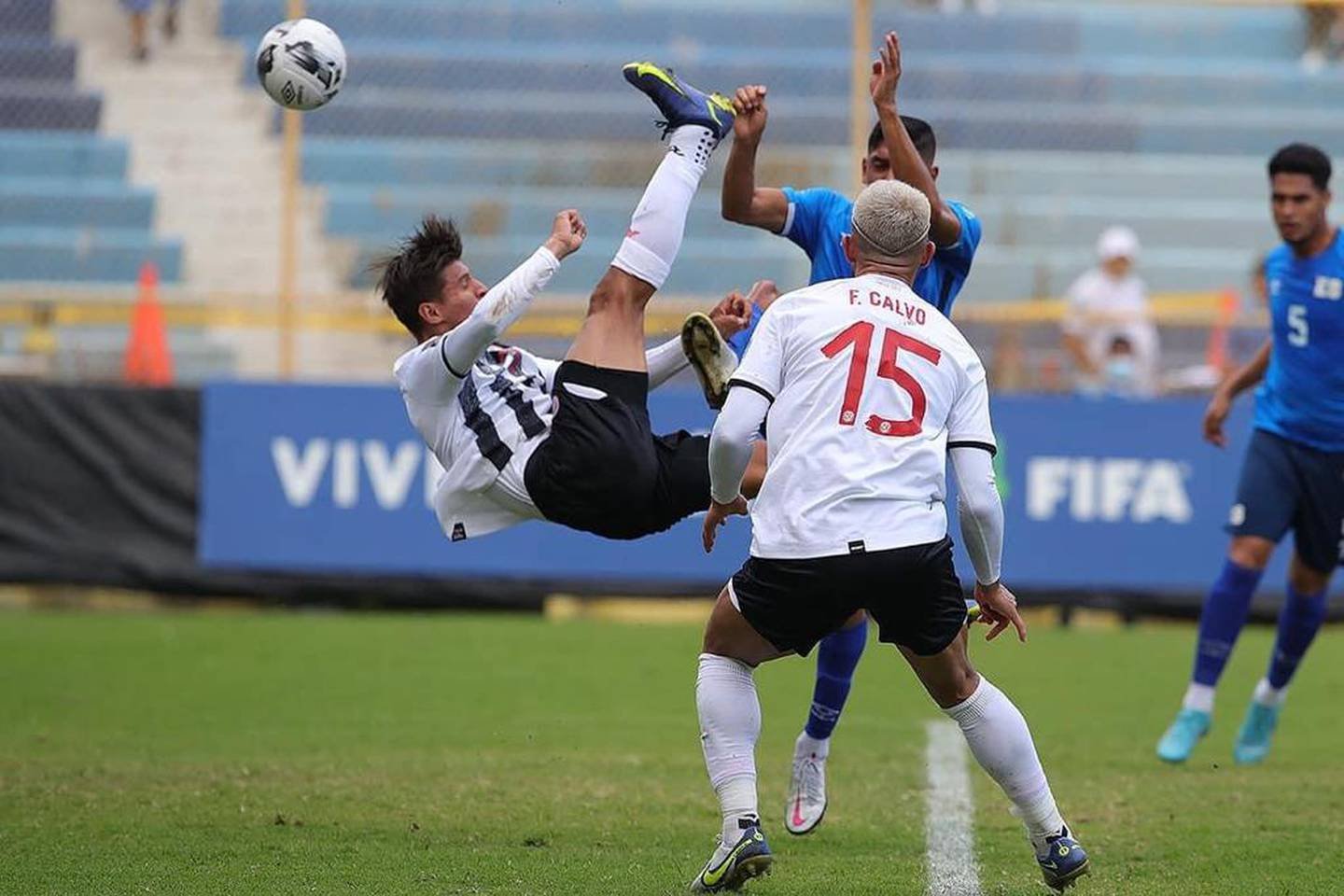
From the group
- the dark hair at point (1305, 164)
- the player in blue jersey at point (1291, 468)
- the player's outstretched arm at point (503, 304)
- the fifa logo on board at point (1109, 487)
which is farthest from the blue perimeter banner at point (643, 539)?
the player's outstretched arm at point (503, 304)

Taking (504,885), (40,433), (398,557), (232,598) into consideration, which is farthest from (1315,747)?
(40,433)

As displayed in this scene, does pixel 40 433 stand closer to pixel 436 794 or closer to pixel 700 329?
pixel 436 794

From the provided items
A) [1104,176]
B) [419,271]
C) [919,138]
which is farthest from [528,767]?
[1104,176]

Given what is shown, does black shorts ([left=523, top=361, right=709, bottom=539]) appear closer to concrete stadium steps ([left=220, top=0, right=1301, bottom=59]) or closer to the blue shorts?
the blue shorts

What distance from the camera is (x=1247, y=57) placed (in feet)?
55.3

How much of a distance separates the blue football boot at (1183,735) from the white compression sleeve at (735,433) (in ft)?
12.4

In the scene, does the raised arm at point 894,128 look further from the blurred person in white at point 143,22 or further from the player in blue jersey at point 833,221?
the blurred person in white at point 143,22

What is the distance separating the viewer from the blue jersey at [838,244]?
7145 millimetres

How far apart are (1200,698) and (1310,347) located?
62.0 inches

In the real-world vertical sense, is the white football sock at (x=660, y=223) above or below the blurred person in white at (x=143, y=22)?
below

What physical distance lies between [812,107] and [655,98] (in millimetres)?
8721

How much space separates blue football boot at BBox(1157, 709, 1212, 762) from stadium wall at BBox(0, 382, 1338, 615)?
5.09m

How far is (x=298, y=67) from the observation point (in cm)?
737

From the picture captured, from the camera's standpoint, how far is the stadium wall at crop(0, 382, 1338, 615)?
14.1 m
